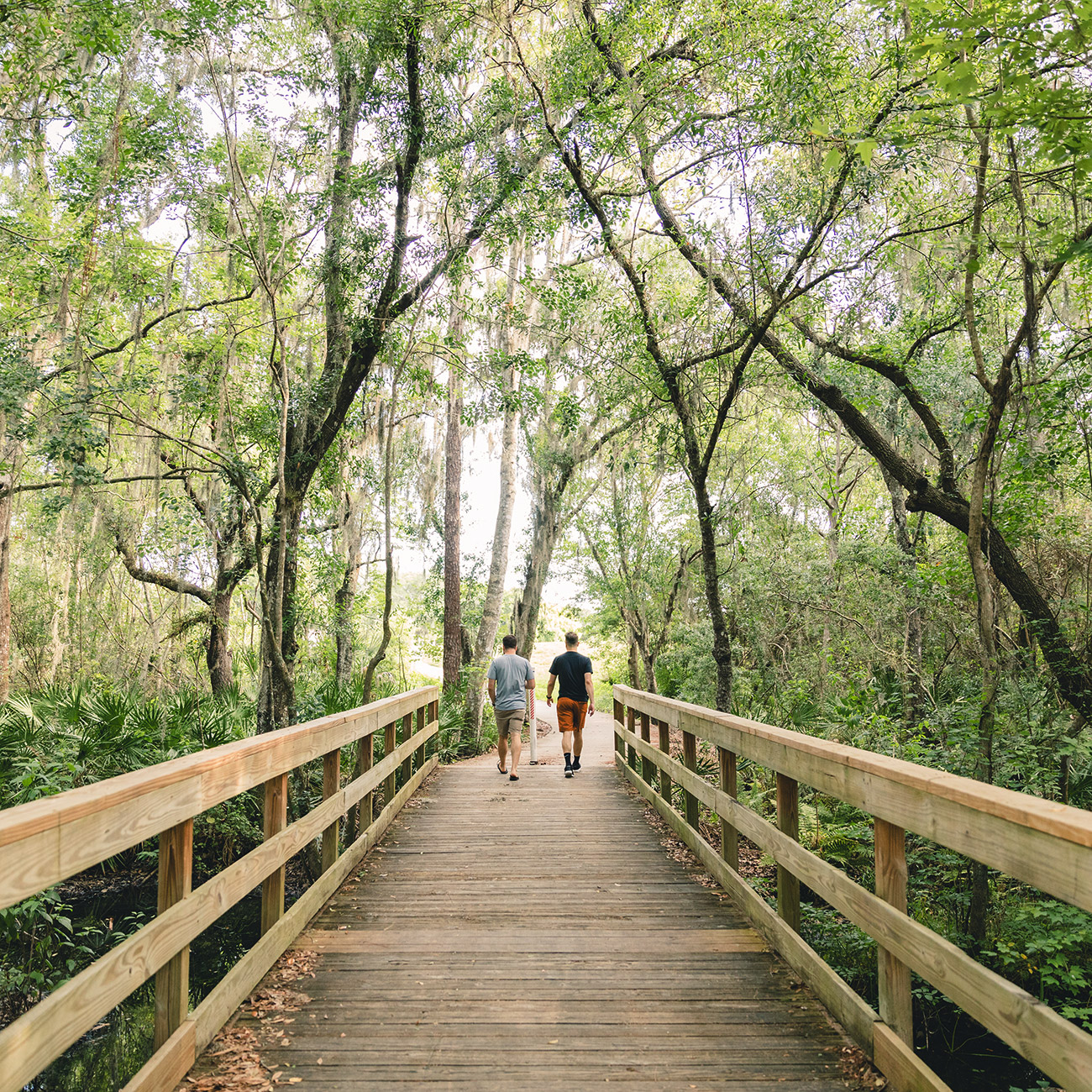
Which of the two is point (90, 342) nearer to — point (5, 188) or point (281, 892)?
point (5, 188)

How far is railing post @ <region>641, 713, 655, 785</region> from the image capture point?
7723 mm

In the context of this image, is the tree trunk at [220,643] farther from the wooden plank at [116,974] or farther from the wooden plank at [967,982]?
the wooden plank at [967,982]

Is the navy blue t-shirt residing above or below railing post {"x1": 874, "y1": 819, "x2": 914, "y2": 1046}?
above

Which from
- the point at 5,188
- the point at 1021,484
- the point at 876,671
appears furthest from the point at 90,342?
the point at 876,671

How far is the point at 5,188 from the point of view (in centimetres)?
1219

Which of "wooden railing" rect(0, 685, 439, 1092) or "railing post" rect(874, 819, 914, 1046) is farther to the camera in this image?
"railing post" rect(874, 819, 914, 1046)

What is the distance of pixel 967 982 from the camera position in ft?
7.09

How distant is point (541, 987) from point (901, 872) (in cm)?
160

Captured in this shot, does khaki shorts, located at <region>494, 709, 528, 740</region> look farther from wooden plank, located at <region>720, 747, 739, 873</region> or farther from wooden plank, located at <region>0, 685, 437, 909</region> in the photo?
wooden plank, located at <region>0, 685, 437, 909</region>

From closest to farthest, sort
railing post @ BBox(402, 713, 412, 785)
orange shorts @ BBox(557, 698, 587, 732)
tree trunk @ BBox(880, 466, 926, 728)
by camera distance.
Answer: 1. railing post @ BBox(402, 713, 412, 785)
2. orange shorts @ BBox(557, 698, 587, 732)
3. tree trunk @ BBox(880, 466, 926, 728)

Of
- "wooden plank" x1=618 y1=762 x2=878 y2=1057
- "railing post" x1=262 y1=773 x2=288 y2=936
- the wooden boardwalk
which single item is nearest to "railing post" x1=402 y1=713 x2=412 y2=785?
the wooden boardwalk

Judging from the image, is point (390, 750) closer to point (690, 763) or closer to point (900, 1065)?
point (690, 763)

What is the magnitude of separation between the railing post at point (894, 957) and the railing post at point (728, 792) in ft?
5.70

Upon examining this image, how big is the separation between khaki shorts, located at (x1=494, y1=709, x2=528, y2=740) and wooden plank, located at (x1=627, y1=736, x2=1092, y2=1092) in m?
5.33
